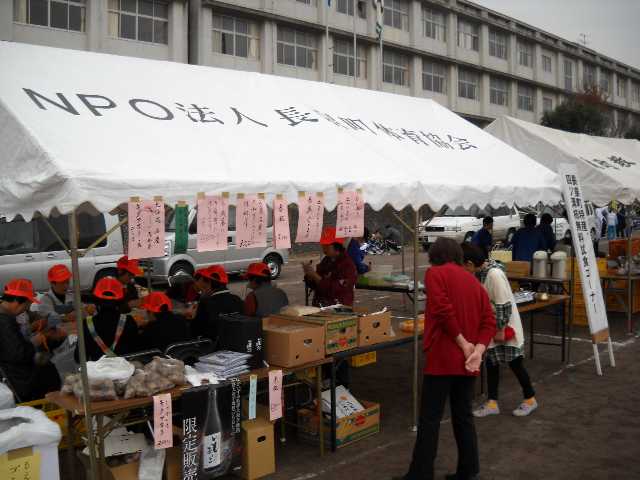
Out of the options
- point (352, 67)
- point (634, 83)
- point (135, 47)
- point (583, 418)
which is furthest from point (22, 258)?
point (634, 83)

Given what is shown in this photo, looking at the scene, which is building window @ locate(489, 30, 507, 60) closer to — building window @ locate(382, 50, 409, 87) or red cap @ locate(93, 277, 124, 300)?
building window @ locate(382, 50, 409, 87)

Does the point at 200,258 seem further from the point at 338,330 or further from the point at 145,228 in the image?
the point at 145,228

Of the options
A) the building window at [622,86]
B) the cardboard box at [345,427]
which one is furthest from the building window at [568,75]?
the cardboard box at [345,427]

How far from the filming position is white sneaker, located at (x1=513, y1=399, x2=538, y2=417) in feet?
19.2

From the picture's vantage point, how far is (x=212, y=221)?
4.13m

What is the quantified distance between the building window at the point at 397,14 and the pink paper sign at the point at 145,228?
33.7m

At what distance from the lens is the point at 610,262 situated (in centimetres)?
1036

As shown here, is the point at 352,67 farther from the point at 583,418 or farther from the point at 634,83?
the point at 634,83

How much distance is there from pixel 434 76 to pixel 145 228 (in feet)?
122

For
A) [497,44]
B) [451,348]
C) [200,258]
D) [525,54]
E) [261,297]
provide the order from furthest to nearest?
1. [525,54]
2. [497,44]
3. [200,258]
4. [261,297]
5. [451,348]

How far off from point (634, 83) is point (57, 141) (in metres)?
71.0

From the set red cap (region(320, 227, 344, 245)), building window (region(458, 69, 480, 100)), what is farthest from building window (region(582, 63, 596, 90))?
red cap (region(320, 227, 344, 245))

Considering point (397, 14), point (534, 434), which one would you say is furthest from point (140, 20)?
point (534, 434)

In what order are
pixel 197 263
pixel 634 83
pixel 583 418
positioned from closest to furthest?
pixel 583 418 → pixel 197 263 → pixel 634 83
